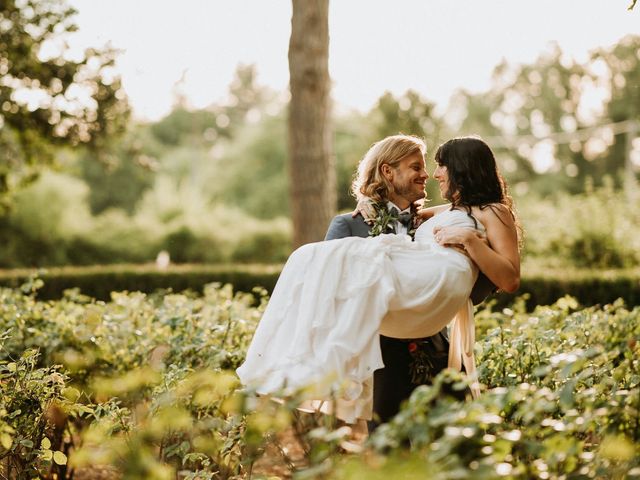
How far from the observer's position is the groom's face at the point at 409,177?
3.80 meters

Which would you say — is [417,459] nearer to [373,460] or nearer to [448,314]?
[373,460]

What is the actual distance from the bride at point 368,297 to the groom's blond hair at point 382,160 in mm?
446

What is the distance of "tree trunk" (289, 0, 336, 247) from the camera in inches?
364

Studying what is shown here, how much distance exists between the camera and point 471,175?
11.5 feet

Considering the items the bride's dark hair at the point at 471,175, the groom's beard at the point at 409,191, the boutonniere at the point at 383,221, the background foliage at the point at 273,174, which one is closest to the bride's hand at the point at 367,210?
the boutonniere at the point at 383,221

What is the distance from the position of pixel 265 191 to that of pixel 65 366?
40.7 metres

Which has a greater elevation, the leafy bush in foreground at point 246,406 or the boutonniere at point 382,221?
the boutonniere at point 382,221

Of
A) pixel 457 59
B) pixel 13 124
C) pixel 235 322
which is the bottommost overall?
pixel 235 322

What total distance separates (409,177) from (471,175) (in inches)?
15.1

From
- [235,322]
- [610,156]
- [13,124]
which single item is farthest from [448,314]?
[610,156]

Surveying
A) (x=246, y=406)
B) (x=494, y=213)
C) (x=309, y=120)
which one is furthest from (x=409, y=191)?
(x=309, y=120)

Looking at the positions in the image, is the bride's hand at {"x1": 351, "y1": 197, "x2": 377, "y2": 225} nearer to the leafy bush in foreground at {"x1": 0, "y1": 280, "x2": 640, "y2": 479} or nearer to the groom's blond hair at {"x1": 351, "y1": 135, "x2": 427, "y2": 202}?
the groom's blond hair at {"x1": 351, "y1": 135, "x2": 427, "y2": 202}

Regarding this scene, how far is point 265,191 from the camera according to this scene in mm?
45312

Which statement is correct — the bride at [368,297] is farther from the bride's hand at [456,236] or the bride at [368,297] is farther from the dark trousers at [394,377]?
the dark trousers at [394,377]
